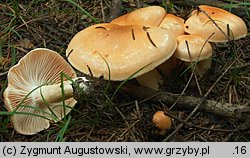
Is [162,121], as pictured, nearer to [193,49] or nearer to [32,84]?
[193,49]

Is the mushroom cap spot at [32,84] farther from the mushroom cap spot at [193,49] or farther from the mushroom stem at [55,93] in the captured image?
the mushroom cap spot at [193,49]

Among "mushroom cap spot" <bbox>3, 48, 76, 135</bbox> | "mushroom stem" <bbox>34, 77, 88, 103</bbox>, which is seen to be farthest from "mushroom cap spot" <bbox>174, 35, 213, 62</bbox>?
"mushroom cap spot" <bbox>3, 48, 76, 135</bbox>

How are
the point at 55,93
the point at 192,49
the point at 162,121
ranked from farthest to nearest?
the point at 55,93 < the point at 192,49 < the point at 162,121

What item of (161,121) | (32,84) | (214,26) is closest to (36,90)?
(32,84)

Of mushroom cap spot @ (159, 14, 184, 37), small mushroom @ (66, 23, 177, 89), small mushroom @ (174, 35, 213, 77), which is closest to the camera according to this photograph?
small mushroom @ (66, 23, 177, 89)

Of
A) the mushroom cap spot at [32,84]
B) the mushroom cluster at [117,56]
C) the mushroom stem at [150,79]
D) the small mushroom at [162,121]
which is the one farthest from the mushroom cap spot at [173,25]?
the mushroom cap spot at [32,84]

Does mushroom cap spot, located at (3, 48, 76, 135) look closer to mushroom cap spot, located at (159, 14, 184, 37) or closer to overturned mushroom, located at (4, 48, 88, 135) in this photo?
overturned mushroom, located at (4, 48, 88, 135)

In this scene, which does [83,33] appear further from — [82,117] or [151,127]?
[151,127]

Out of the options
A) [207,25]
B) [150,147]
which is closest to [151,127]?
[150,147]
